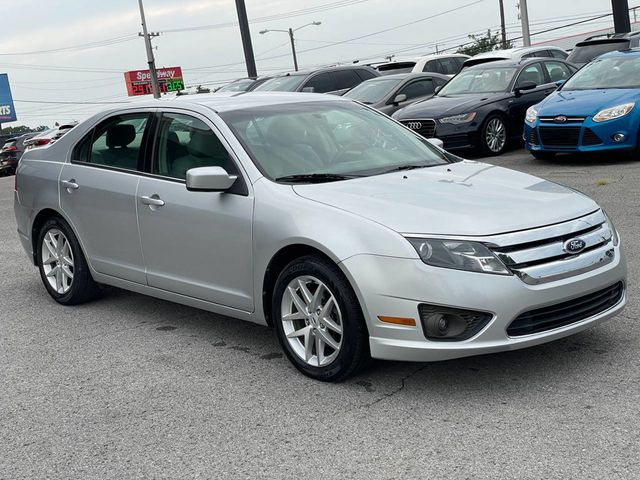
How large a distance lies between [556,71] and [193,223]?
12221 mm

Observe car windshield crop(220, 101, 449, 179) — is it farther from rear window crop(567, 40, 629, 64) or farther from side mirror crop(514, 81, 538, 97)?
rear window crop(567, 40, 629, 64)

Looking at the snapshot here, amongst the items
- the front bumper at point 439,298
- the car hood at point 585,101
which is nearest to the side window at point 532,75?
the car hood at point 585,101

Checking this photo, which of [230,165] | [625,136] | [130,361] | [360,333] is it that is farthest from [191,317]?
[625,136]

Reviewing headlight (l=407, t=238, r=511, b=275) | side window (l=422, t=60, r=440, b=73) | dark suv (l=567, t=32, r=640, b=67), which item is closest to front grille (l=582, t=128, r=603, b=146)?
dark suv (l=567, t=32, r=640, b=67)

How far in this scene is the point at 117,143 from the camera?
634 centimetres

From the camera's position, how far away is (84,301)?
690 centimetres

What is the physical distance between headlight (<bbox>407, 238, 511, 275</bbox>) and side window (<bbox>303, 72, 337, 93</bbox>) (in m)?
15.2

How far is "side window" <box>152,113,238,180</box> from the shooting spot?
5.48m

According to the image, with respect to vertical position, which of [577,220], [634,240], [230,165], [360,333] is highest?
[230,165]

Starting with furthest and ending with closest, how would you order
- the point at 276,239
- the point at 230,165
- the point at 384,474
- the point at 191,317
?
the point at 191,317, the point at 230,165, the point at 276,239, the point at 384,474

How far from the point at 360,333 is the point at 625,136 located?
869cm

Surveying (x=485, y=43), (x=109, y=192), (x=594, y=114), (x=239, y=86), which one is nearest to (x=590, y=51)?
(x=594, y=114)

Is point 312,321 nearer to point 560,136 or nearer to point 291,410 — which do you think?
point 291,410

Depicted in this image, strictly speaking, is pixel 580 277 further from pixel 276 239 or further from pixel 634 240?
pixel 634 240
